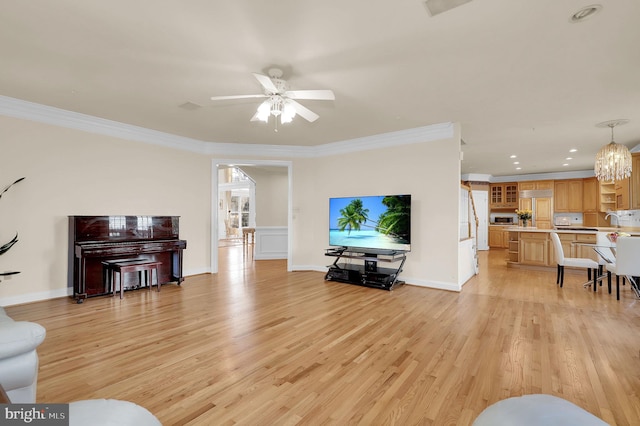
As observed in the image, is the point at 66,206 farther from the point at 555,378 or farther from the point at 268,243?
the point at 555,378

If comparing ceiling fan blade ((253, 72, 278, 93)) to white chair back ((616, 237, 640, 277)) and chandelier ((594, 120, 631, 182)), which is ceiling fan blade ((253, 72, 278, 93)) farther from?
chandelier ((594, 120, 631, 182))

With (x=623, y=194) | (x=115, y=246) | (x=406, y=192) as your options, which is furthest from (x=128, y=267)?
(x=623, y=194)

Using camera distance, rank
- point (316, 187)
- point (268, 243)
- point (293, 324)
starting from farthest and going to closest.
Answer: point (268, 243) < point (316, 187) < point (293, 324)

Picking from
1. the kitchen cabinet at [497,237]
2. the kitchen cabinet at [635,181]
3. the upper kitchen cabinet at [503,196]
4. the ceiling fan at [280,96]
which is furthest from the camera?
the kitchen cabinet at [497,237]

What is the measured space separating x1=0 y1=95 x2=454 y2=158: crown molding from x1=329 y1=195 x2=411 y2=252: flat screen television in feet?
3.44

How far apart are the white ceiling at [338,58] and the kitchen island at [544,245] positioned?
2.49 meters

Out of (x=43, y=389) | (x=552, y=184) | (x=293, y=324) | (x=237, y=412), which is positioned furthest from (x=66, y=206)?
(x=552, y=184)

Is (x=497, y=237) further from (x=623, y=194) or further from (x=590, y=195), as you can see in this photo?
(x=623, y=194)

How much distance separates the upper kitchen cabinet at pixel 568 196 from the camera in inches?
368

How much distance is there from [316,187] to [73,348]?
466 cm

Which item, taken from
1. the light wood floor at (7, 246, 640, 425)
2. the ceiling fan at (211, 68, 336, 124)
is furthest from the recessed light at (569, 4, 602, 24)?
the light wood floor at (7, 246, 640, 425)

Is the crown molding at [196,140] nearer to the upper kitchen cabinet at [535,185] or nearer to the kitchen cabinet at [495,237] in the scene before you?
the upper kitchen cabinet at [535,185]

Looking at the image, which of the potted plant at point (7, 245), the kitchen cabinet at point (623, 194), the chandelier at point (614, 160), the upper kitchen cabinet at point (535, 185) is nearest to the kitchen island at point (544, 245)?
the kitchen cabinet at point (623, 194)

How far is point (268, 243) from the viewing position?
856 centimetres
